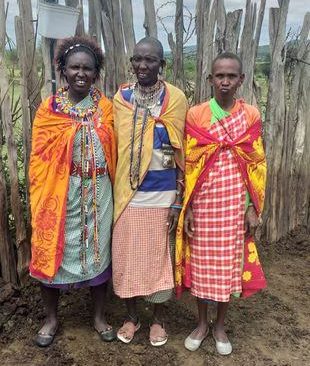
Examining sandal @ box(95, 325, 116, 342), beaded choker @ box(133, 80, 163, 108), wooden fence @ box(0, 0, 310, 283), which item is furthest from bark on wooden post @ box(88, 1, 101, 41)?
sandal @ box(95, 325, 116, 342)

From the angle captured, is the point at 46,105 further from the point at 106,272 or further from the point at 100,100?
the point at 106,272

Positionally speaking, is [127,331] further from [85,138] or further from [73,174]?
[85,138]

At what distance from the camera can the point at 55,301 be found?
3180 mm

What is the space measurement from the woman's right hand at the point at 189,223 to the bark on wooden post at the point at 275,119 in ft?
5.07

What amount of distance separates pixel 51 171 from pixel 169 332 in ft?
4.71

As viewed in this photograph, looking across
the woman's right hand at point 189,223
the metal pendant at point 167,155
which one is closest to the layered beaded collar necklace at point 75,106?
the metal pendant at point 167,155

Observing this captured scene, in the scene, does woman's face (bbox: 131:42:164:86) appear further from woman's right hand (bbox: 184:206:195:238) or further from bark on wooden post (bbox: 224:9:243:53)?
bark on wooden post (bbox: 224:9:243:53)

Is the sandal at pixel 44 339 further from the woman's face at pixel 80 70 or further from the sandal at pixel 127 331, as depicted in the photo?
the woman's face at pixel 80 70

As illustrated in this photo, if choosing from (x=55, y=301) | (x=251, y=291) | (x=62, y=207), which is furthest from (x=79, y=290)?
(x=251, y=291)

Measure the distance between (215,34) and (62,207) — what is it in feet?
6.22

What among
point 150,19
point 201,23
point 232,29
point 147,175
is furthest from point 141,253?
point 232,29

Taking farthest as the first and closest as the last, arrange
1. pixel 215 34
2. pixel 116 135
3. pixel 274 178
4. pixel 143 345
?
1. pixel 274 178
2. pixel 215 34
3. pixel 143 345
4. pixel 116 135

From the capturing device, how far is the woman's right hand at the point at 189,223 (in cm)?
294

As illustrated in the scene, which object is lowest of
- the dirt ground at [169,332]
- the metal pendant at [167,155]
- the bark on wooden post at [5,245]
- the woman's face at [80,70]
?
the dirt ground at [169,332]
